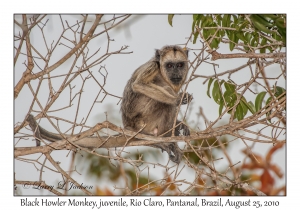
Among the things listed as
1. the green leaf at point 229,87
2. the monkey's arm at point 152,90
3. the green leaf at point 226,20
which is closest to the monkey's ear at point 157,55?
the monkey's arm at point 152,90

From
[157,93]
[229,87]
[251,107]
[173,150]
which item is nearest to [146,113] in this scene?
[157,93]

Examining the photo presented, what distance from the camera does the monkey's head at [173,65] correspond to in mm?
6074

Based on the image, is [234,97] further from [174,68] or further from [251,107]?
[174,68]

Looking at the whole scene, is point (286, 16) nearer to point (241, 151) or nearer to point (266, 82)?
point (266, 82)

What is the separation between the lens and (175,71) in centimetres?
610

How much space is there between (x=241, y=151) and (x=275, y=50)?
4.61 ft

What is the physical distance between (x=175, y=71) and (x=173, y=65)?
111 millimetres

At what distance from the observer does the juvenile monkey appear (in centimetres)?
599

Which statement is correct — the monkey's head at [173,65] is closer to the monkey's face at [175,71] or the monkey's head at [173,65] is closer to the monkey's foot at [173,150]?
the monkey's face at [175,71]

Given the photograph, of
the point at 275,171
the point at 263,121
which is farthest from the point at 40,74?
the point at 275,171

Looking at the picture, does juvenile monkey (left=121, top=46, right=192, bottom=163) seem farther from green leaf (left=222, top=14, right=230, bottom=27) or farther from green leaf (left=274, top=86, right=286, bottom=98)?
green leaf (left=274, top=86, right=286, bottom=98)

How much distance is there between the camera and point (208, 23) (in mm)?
4805

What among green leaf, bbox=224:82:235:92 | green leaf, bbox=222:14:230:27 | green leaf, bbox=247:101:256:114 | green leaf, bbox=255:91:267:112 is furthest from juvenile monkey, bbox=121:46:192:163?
green leaf, bbox=255:91:267:112

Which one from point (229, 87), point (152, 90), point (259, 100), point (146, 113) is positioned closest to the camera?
point (259, 100)
